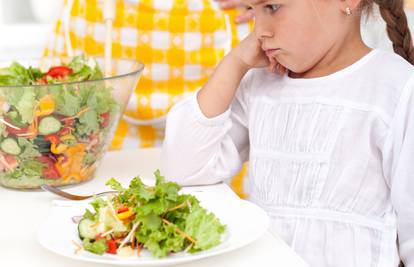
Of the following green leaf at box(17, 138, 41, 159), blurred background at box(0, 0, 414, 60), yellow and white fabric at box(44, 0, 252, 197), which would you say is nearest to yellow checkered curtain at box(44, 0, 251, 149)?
yellow and white fabric at box(44, 0, 252, 197)

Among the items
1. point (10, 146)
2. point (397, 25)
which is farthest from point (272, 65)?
point (10, 146)

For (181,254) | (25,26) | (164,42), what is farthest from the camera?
(25,26)

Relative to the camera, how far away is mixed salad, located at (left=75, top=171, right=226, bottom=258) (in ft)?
2.95

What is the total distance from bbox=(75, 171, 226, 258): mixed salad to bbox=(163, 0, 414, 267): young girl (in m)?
0.31

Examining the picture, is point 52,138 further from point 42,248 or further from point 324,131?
point 324,131

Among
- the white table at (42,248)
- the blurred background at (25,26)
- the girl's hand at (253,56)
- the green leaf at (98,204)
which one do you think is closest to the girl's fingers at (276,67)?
the girl's hand at (253,56)

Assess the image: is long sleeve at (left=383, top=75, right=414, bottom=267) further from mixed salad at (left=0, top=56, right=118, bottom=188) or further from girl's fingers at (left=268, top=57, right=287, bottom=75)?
mixed salad at (left=0, top=56, right=118, bottom=188)

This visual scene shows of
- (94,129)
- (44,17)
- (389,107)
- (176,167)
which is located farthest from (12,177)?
(44,17)

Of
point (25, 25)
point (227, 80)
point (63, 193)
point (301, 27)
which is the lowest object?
point (25, 25)

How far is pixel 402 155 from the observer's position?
113 centimetres

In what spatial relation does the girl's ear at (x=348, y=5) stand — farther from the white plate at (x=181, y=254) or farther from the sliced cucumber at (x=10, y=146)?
the sliced cucumber at (x=10, y=146)

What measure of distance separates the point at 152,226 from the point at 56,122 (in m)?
0.37

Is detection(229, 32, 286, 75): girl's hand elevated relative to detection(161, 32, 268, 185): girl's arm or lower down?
elevated

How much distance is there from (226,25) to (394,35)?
49cm
